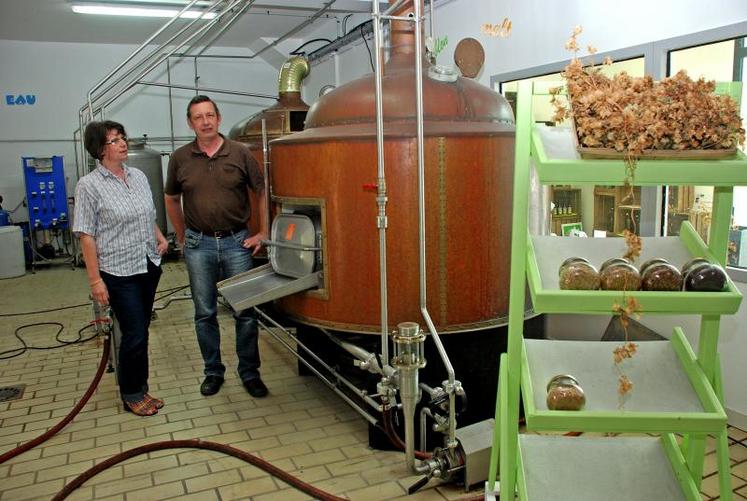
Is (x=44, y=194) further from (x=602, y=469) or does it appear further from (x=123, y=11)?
(x=602, y=469)

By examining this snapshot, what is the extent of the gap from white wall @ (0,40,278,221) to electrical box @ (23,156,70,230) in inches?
34.2

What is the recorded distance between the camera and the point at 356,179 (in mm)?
3090

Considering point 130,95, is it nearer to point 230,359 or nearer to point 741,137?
point 230,359

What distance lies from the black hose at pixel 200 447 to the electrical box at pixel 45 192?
6.98 m

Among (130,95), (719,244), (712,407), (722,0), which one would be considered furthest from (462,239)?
(130,95)

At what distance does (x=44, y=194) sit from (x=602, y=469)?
8.94 m

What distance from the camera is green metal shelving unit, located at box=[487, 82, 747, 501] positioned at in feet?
5.35

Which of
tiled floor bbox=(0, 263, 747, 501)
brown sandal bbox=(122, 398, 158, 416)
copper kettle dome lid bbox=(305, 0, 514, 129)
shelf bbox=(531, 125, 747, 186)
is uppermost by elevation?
copper kettle dome lid bbox=(305, 0, 514, 129)

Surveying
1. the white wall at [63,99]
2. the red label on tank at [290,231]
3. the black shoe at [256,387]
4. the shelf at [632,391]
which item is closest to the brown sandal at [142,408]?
the black shoe at [256,387]

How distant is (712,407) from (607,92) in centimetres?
91

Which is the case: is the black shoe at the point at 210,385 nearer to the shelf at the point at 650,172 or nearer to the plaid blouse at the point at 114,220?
the plaid blouse at the point at 114,220

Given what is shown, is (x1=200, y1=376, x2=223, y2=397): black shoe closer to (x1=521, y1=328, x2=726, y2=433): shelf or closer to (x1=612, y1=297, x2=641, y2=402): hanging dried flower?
(x1=521, y1=328, x2=726, y2=433): shelf

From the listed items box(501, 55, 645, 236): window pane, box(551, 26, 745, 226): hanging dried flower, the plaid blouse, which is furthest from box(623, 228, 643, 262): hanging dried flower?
box(501, 55, 645, 236): window pane

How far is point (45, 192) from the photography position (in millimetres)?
8961
